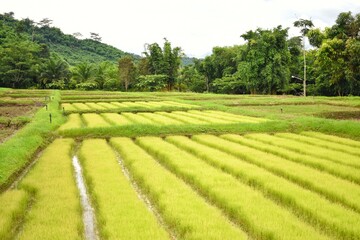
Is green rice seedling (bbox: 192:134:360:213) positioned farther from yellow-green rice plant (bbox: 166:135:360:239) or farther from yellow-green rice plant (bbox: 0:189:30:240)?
yellow-green rice plant (bbox: 0:189:30:240)

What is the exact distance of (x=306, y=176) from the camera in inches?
349

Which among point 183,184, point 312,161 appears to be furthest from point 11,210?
point 312,161

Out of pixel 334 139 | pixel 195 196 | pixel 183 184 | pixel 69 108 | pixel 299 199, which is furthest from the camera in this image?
pixel 69 108

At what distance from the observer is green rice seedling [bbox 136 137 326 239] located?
5.77 m

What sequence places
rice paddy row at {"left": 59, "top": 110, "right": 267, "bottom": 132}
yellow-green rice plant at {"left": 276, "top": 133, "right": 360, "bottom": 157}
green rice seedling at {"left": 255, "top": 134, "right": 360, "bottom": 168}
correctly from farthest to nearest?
1. rice paddy row at {"left": 59, "top": 110, "right": 267, "bottom": 132}
2. yellow-green rice plant at {"left": 276, "top": 133, "right": 360, "bottom": 157}
3. green rice seedling at {"left": 255, "top": 134, "right": 360, "bottom": 168}

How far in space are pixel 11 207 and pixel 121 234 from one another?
2689 millimetres

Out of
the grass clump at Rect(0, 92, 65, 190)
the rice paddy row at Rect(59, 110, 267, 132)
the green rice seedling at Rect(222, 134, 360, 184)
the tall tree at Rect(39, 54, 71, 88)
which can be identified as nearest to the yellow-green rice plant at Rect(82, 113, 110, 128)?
the rice paddy row at Rect(59, 110, 267, 132)

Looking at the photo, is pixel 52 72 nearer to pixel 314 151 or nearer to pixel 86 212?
pixel 314 151

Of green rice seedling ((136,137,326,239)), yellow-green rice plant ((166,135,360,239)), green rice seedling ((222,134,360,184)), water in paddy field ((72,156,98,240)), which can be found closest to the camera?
green rice seedling ((136,137,326,239))

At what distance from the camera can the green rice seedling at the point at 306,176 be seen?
739 centimetres

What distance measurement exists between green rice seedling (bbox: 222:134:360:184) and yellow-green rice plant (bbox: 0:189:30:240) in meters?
7.34

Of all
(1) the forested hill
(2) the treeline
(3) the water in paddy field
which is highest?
(1) the forested hill

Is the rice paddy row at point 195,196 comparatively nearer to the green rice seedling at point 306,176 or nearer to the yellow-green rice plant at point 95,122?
the green rice seedling at point 306,176

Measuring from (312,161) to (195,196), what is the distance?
4.39m
